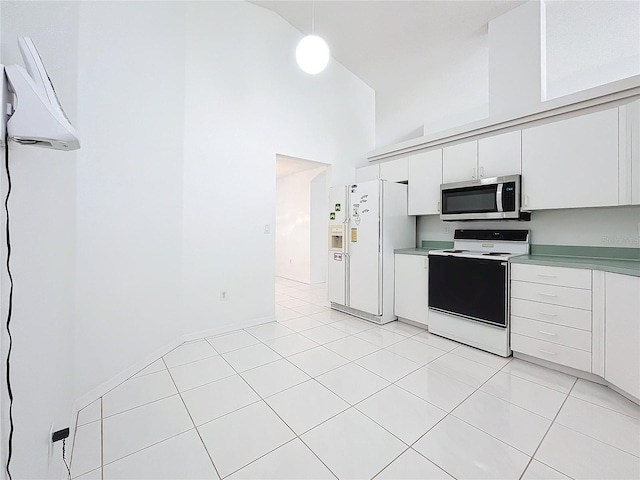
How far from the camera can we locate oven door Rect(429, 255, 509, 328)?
2502 millimetres

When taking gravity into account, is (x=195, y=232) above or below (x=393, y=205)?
below

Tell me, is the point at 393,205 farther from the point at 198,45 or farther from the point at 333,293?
the point at 198,45

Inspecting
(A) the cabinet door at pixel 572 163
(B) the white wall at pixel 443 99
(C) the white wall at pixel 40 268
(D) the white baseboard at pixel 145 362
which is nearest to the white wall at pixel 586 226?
(A) the cabinet door at pixel 572 163

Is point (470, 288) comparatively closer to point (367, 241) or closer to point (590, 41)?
point (367, 241)

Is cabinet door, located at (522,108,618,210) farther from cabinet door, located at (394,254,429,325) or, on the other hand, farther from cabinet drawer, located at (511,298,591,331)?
cabinet door, located at (394,254,429,325)

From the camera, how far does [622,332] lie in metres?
1.88

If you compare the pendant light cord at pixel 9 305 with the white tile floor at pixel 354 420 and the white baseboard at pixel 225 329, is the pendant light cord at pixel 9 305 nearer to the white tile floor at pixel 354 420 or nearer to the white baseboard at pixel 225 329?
the white tile floor at pixel 354 420

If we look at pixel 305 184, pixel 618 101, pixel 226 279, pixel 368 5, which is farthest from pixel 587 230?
pixel 305 184

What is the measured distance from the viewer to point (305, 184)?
6.21 m

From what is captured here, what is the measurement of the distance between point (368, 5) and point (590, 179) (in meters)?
2.95

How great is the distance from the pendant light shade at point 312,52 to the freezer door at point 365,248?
55.6 inches

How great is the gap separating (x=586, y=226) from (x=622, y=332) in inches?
40.2

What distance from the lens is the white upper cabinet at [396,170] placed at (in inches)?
144

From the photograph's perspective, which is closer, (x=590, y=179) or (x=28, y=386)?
(x=28, y=386)
